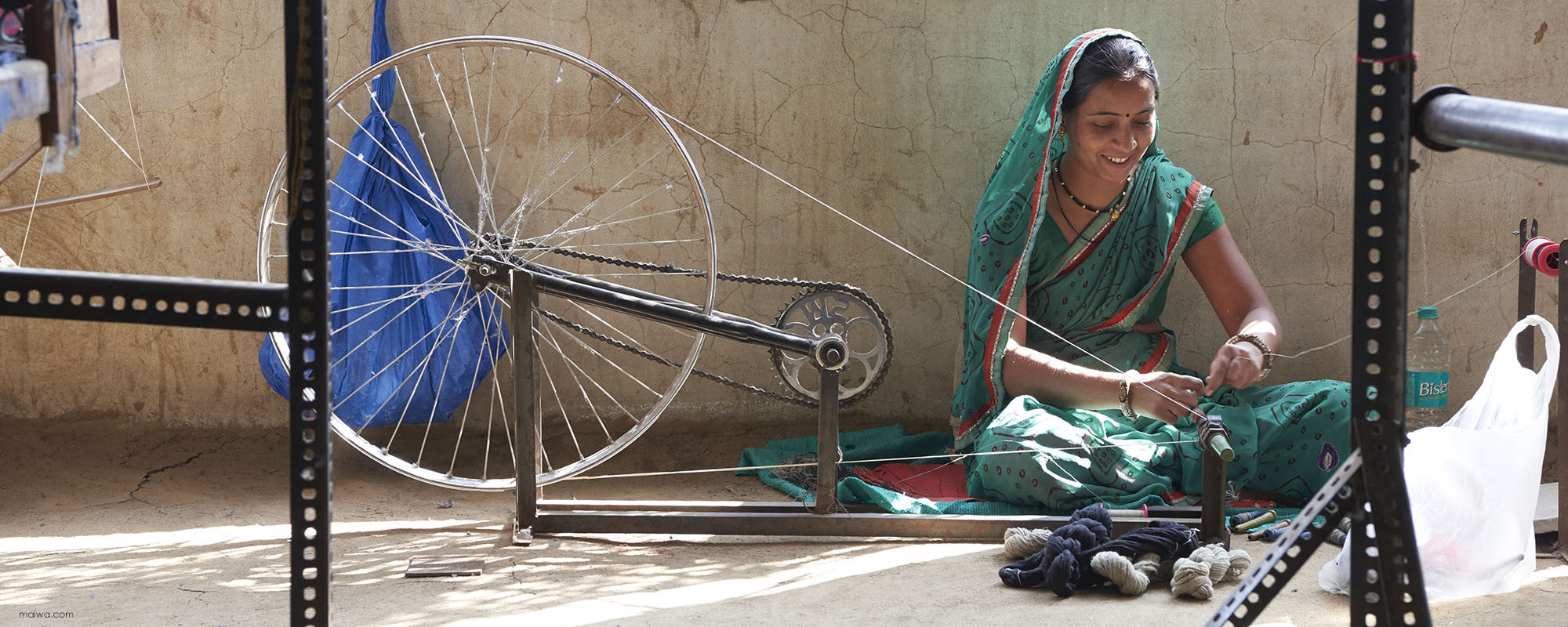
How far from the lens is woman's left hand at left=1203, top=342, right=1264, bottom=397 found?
2809 millimetres

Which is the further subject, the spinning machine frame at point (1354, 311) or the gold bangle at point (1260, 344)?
the gold bangle at point (1260, 344)

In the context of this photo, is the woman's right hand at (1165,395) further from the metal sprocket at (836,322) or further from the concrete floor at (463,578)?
the metal sprocket at (836,322)

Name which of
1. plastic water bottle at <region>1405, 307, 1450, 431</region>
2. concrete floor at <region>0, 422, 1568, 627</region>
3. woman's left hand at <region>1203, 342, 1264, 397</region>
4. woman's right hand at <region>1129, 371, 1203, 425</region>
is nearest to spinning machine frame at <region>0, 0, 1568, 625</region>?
concrete floor at <region>0, 422, 1568, 627</region>

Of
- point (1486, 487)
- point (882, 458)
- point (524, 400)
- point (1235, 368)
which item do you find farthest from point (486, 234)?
point (1486, 487)

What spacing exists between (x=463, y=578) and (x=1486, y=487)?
1979mm

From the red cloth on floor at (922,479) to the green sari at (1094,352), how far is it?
0.10 metres

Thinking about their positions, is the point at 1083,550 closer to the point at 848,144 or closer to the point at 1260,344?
the point at 1260,344

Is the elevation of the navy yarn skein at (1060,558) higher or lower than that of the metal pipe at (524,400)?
lower

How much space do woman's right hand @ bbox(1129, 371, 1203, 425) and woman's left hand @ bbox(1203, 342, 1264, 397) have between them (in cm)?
7

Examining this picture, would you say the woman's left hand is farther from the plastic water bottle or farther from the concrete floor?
the plastic water bottle

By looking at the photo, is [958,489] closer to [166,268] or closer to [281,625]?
[281,625]

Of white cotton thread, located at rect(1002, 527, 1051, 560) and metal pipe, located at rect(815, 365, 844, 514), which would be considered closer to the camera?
white cotton thread, located at rect(1002, 527, 1051, 560)

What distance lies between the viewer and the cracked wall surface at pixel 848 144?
139 inches

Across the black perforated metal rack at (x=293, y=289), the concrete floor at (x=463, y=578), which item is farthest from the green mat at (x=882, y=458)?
the black perforated metal rack at (x=293, y=289)
